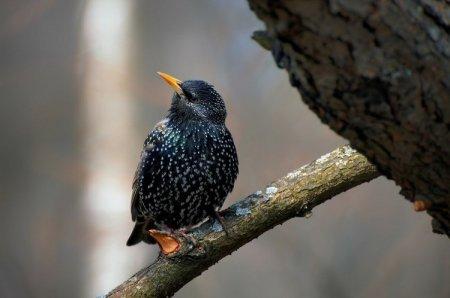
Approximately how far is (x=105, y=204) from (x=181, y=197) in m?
2.39

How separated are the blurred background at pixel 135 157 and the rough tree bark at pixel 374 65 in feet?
14.2

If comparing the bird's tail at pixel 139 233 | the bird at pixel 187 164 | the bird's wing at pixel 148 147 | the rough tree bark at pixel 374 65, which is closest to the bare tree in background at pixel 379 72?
the rough tree bark at pixel 374 65

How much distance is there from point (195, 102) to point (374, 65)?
2.65m

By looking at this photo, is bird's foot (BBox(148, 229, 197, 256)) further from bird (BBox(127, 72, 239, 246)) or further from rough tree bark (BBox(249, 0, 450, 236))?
rough tree bark (BBox(249, 0, 450, 236))

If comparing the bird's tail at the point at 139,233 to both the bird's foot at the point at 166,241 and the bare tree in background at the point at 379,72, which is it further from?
the bare tree in background at the point at 379,72

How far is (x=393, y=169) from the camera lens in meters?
1.53

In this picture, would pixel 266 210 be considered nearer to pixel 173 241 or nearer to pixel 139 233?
pixel 173 241

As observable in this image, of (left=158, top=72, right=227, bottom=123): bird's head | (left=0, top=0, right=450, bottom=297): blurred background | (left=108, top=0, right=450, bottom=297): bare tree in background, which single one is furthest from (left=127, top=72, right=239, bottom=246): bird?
(left=108, top=0, right=450, bottom=297): bare tree in background

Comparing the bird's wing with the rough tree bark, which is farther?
the bird's wing

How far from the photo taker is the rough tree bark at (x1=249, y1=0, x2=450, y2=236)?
51.6 inches

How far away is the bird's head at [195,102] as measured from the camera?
3.92 metres

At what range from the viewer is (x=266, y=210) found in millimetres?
3059

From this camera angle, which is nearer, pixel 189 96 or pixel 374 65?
pixel 374 65

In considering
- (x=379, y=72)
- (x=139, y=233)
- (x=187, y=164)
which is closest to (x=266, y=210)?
(x=187, y=164)
